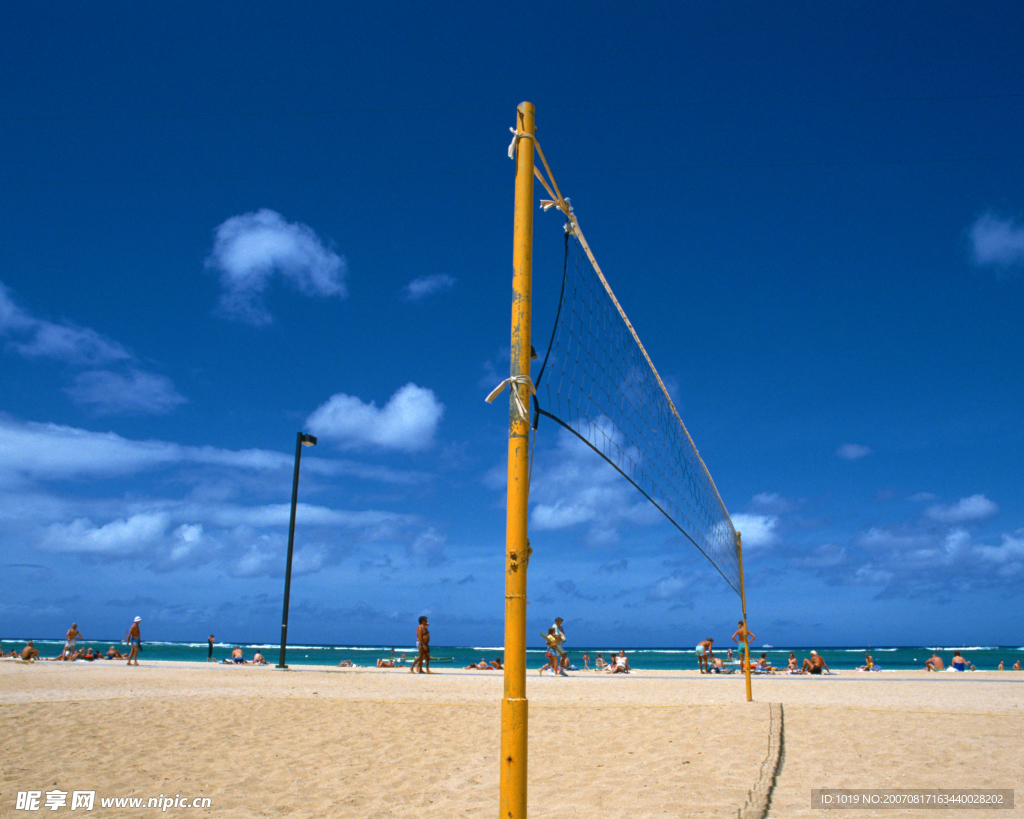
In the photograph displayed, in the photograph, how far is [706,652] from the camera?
1762 cm

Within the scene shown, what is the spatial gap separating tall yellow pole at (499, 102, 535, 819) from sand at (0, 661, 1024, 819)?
7.99 ft

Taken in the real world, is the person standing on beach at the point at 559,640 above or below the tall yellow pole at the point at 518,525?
below

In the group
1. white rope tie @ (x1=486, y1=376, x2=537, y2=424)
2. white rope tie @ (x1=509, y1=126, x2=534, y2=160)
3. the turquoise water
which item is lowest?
the turquoise water

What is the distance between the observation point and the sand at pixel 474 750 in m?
4.71

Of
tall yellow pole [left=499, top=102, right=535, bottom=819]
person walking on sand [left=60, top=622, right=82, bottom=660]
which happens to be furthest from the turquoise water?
tall yellow pole [left=499, top=102, right=535, bottom=819]

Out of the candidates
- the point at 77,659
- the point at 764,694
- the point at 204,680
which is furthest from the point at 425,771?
the point at 77,659

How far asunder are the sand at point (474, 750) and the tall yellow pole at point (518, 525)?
2435 millimetres

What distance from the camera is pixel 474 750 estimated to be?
6.02 m

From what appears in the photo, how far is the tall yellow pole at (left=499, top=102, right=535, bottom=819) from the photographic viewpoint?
96.3 inches

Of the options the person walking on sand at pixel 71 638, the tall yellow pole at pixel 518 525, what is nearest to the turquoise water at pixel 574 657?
the person walking on sand at pixel 71 638

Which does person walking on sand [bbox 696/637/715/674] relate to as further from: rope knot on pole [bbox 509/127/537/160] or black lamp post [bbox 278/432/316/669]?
rope knot on pole [bbox 509/127/537/160]

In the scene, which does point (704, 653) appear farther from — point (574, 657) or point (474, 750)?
point (574, 657)

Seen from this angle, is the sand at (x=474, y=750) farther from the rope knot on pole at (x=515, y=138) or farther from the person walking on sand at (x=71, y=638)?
the person walking on sand at (x=71, y=638)

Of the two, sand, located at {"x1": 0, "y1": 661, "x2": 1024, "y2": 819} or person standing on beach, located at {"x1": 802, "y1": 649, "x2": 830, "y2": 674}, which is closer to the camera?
sand, located at {"x1": 0, "y1": 661, "x2": 1024, "y2": 819}
